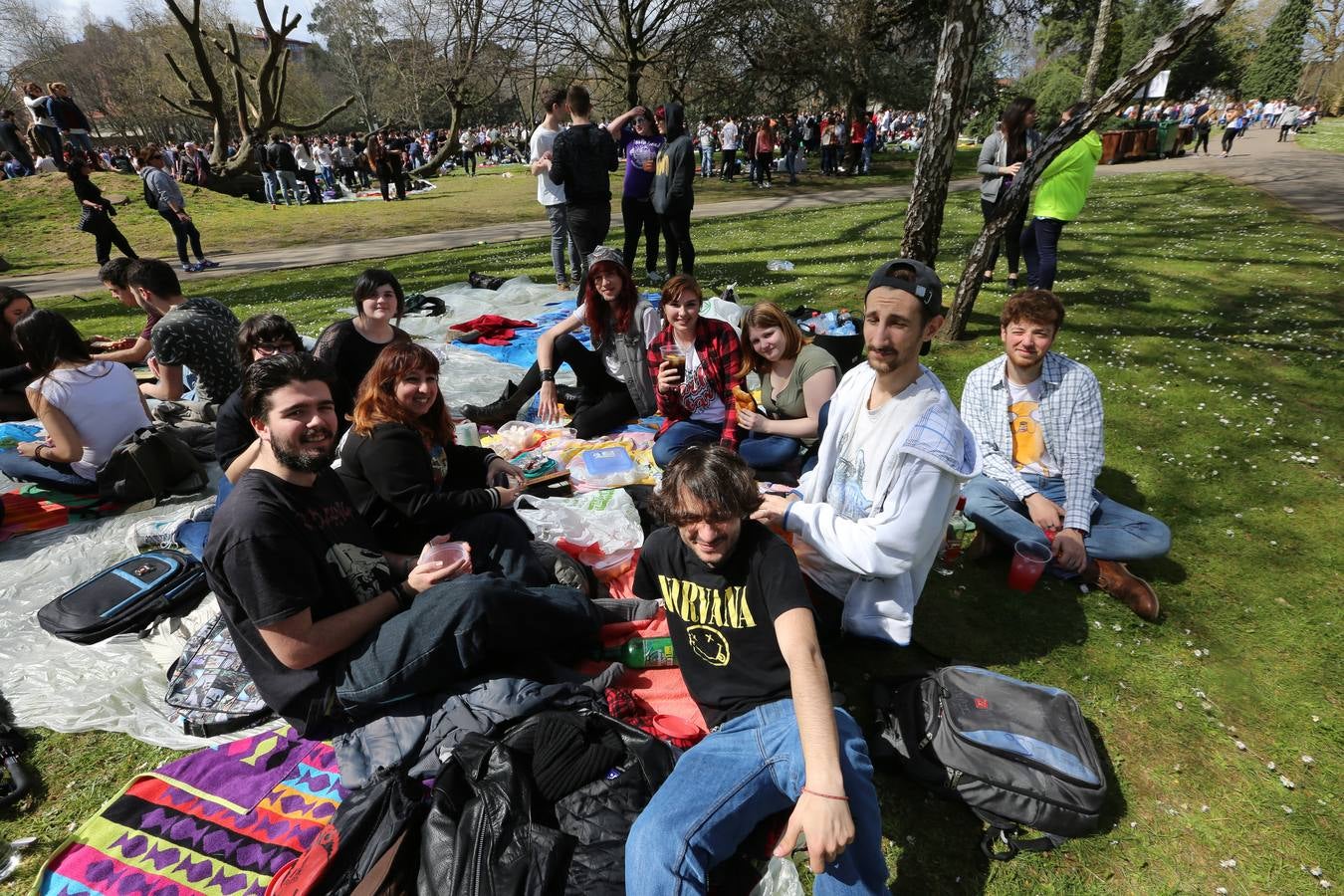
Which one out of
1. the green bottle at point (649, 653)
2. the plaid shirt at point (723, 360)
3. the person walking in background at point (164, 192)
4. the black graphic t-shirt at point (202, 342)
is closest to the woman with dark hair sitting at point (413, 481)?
the green bottle at point (649, 653)

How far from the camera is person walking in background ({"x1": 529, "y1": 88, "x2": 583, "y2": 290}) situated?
8.12 m

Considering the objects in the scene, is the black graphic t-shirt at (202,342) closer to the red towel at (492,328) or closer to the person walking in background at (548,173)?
the red towel at (492,328)

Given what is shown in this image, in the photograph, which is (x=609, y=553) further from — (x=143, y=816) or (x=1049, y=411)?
(x=1049, y=411)

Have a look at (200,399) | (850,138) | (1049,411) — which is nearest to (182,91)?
(850,138)

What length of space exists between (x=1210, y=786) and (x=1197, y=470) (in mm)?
2732

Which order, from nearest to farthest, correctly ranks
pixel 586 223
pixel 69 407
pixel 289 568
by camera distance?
pixel 289 568 < pixel 69 407 < pixel 586 223

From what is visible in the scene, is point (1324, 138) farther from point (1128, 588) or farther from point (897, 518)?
point (897, 518)

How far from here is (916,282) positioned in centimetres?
246

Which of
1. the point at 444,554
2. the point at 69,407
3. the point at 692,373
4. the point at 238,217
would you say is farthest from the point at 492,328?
the point at 238,217

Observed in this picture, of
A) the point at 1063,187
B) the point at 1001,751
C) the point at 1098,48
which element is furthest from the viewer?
the point at 1098,48

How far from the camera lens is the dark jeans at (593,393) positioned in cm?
501

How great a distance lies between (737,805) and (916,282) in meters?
1.91

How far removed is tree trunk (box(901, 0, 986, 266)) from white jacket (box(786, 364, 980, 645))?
3852 millimetres

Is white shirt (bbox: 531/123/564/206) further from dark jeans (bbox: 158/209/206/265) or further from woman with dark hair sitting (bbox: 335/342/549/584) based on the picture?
dark jeans (bbox: 158/209/206/265)
